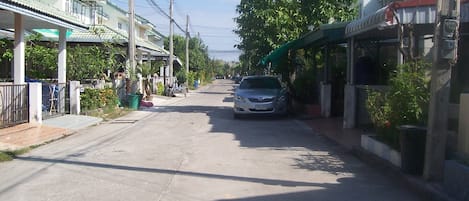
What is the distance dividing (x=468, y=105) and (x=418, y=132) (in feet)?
3.03

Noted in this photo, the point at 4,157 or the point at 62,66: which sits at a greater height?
the point at 62,66

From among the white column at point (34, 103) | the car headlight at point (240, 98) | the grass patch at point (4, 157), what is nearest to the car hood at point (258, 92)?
the car headlight at point (240, 98)

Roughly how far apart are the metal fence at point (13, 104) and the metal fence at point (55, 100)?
5.59 ft

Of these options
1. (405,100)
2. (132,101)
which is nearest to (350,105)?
(405,100)

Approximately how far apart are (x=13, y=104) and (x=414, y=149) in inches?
428

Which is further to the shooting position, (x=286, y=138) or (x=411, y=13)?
(x=286, y=138)

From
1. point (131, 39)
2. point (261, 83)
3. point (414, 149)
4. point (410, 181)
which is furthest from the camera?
point (131, 39)

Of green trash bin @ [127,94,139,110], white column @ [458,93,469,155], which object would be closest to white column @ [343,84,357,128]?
white column @ [458,93,469,155]

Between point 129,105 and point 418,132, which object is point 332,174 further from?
point 129,105

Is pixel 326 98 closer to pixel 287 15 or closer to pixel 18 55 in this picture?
pixel 287 15

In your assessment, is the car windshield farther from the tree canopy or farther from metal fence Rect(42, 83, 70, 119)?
metal fence Rect(42, 83, 70, 119)

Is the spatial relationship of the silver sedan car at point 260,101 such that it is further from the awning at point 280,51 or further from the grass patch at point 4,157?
the grass patch at point 4,157

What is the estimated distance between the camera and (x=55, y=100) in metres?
18.7

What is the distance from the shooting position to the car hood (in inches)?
787
